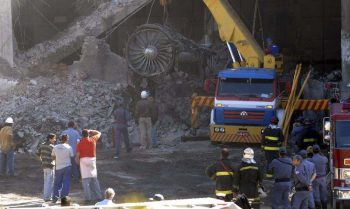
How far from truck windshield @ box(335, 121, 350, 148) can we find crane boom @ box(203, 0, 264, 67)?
30.5ft

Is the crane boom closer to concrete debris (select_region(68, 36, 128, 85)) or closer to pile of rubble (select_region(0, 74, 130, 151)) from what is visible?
concrete debris (select_region(68, 36, 128, 85))

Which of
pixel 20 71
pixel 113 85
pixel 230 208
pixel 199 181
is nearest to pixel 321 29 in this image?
pixel 113 85

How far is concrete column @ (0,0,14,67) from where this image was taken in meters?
28.3

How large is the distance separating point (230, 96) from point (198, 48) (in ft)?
19.0

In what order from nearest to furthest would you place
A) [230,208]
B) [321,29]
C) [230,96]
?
[230,208], [230,96], [321,29]

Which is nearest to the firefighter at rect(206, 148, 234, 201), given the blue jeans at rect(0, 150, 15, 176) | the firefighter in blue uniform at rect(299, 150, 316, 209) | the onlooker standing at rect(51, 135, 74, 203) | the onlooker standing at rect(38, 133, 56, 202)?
the firefighter in blue uniform at rect(299, 150, 316, 209)

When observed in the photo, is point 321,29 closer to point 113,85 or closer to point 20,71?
point 113,85

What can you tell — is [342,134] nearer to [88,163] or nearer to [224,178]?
[224,178]

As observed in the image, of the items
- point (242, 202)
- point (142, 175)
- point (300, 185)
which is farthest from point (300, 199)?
point (142, 175)

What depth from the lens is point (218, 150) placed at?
23375mm

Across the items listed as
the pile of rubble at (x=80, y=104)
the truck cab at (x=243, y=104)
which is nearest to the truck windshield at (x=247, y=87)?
the truck cab at (x=243, y=104)

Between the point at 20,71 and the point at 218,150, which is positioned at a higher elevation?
the point at 20,71

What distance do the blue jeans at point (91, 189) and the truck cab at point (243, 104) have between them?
22.6 ft

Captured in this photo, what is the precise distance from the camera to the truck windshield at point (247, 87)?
22.8 meters
